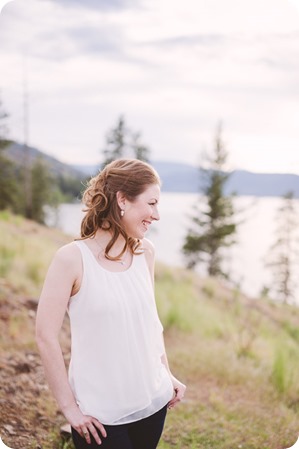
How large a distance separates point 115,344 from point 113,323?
67mm

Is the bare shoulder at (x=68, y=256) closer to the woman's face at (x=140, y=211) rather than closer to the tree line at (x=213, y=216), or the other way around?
the woman's face at (x=140, y=211)

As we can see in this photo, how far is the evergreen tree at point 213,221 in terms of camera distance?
70.4ft

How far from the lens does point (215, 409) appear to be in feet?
10.2

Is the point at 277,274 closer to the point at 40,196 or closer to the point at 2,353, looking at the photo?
the point at 40,196

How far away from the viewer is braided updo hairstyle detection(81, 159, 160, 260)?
1.54 m

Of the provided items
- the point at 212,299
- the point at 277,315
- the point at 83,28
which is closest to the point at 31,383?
the point at 83,28

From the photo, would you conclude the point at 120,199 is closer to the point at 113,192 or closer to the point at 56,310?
the point at 113,192

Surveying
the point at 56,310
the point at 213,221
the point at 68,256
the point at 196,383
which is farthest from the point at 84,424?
the point at 213,221

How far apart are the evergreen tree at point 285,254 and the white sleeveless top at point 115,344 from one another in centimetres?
2138

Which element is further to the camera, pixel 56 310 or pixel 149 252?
pixel 149 252

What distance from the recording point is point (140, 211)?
61.5 inches

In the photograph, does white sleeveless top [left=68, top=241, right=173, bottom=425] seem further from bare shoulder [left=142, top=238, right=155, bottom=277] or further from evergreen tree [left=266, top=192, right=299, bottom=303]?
evergreen tree [left=266, top=192, right=299, bottom=303]

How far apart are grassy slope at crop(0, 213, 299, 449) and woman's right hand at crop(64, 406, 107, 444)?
95 cm

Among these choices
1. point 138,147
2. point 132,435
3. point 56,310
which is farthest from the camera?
point 138,147
